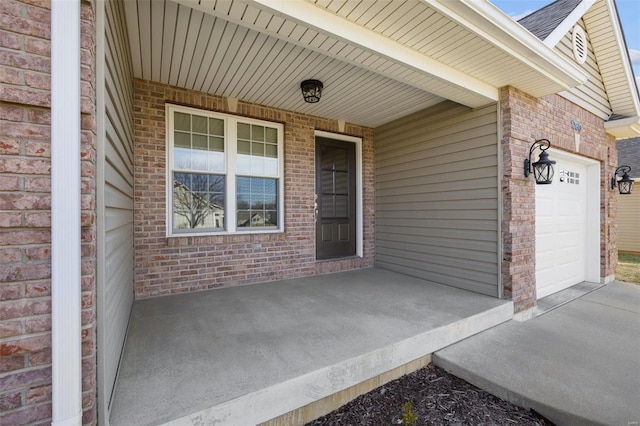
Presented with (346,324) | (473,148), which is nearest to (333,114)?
(473,148)

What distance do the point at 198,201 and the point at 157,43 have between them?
1.81 meters

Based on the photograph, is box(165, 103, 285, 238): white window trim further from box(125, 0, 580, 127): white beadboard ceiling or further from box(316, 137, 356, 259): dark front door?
box(316, 137, 356, 259): dark front door

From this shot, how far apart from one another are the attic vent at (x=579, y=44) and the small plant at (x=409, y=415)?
518 cm

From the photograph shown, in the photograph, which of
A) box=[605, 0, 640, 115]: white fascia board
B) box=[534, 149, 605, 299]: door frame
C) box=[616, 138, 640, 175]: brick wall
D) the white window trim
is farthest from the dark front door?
box=[616, 138, 640, 175]: brick wall

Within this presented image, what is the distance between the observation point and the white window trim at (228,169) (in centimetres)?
352

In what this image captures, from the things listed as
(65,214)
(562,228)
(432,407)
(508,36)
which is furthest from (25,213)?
(562,228)

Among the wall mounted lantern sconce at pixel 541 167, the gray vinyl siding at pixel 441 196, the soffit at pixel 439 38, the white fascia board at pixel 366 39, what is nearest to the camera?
the white fascia board at pixel 366 39

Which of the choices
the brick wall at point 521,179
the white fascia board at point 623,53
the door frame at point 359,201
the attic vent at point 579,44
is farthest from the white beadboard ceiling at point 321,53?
the white fascia board at point 623,53

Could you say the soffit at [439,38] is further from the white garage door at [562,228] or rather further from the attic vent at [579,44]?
the white garage door at [562,228]

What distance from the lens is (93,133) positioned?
129 cm

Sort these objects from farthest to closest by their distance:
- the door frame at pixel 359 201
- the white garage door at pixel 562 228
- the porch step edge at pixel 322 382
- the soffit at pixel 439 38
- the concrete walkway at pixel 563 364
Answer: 1. the door frame at pixel 359 201
2. the white garage door at pixel 562 228
3. the soffit at pixel 439 38
4. the concrete walkway at pixel 563 364
5. the porch step edge at pixel 322 382

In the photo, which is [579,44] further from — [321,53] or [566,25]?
[321,53]

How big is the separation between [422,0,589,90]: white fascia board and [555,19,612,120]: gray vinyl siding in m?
Result: 1.20

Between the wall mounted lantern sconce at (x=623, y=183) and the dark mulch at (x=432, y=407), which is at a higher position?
the wall mounted lantern sconce at (x=623, y=183)
